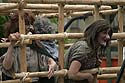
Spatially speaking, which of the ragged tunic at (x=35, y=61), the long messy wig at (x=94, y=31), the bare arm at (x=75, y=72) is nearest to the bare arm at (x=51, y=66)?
the ragged tunic at (x=35, y=61)

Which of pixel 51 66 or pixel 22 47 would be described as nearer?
pixel 22 47

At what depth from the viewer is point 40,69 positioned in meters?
3.53

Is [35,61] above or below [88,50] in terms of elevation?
below

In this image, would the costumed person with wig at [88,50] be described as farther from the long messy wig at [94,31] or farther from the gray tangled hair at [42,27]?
the gray tangled hair at [42,27]

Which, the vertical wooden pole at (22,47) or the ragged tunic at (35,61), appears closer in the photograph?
the vertical wooden pole at (22,47)

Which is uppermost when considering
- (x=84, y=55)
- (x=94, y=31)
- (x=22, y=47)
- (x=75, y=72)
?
(x=94, y=31)

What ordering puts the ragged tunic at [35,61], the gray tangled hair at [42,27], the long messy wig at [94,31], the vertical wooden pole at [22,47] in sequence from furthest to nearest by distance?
the gray tangled hair at [42,27]
the ragged tunic at [35,61]
the long messy wig at [94,31]
the vertical wooden pole at [22,47]

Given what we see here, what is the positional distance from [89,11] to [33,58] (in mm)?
1295

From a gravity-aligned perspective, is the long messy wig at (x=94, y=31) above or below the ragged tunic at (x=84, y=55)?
above

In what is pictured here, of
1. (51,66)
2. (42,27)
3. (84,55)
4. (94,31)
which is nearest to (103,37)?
(94,31)

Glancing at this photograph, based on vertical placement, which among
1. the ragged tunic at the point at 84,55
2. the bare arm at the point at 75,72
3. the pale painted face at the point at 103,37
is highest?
the pale painted face at the point at 103,37

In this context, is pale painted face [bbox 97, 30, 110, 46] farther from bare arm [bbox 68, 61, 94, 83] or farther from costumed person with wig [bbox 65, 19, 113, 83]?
bare arm [bbox 68, 61, 94, 83]

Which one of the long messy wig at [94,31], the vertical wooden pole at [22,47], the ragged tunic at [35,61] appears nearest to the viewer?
the vertical wooden pole at [22,47]

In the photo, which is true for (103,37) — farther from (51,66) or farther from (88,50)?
(51,66)
